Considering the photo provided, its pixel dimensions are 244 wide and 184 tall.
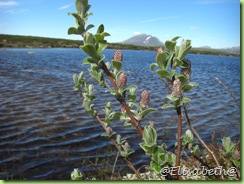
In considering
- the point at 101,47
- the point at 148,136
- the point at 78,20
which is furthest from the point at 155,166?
the point at 78,20

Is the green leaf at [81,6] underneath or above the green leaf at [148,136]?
above

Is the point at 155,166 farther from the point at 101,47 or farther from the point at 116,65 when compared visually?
the point at 101,47

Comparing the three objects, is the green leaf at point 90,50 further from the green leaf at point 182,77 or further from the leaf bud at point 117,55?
the green leaf at point 182,77

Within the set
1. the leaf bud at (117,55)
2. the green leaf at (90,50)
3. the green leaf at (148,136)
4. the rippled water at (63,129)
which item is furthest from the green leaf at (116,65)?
the rippled water at (63,129)

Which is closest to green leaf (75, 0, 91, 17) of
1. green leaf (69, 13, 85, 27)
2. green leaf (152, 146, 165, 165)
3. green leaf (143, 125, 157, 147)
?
green leaf (69, 13, 85, 27)

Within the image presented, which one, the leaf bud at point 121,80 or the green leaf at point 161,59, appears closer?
the green leaf at point 161,59

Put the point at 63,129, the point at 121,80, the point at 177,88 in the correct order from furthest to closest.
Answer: the point at 63,129 < the point at 121,80 < the point at 177,88

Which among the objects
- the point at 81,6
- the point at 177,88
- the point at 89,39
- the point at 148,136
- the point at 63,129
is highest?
the point at 81,6

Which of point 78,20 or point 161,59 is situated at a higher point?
point 78,20

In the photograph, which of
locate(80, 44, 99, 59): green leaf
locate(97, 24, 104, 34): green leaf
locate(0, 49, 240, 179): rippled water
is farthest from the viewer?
locate(0, 49, 240, 179): rippled water

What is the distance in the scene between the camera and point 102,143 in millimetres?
7082

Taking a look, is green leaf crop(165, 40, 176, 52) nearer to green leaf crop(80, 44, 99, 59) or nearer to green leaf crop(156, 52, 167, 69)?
green leaf crop(156, 52, 167, 69)

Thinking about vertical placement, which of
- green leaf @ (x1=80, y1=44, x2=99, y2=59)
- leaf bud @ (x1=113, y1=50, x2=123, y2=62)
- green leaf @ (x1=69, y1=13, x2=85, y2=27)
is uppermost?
green leaf @ (x1=69, y1=13, x2=85, y2=27)

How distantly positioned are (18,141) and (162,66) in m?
6.31
